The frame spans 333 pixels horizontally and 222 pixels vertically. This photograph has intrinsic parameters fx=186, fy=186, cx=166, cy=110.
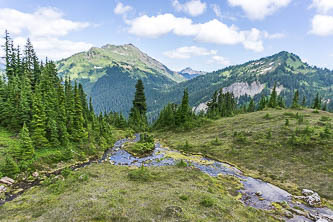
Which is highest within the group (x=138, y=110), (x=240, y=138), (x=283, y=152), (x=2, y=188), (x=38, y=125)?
(x=138, y=110)

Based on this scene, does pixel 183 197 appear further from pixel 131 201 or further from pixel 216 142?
pixel 216 142

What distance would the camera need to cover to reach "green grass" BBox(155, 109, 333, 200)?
3161cm

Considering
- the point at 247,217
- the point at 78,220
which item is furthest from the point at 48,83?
the point at 247,217

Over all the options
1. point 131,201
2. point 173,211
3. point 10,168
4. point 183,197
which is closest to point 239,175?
point 183,197

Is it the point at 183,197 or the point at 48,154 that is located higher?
the point at 183,197

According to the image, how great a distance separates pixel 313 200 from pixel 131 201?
24.2m

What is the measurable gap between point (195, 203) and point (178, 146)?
3539cm

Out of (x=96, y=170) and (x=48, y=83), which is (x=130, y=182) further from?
(x=48, y=83)

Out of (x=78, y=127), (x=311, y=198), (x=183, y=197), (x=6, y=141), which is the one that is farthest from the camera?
(x=78, y=127)

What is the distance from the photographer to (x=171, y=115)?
87500 mm

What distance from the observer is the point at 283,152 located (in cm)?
4197

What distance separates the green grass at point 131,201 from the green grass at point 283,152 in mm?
10579

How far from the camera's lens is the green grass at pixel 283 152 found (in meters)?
31.6

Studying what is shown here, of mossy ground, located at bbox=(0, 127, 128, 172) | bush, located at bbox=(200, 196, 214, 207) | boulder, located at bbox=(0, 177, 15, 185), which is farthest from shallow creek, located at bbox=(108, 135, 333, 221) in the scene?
boulder, located at bbox=(0, 177, 15, 185)
